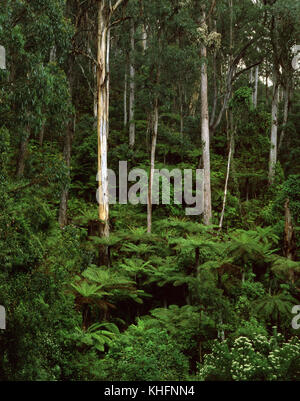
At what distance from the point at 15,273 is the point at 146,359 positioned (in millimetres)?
2700

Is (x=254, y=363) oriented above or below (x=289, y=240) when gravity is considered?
below

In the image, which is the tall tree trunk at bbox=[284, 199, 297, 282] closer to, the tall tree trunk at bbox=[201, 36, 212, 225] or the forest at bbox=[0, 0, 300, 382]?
the forest at bbox=[0, 0, 300, 382]

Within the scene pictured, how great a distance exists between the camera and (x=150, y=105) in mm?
15430

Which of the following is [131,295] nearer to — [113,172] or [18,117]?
[18,117]

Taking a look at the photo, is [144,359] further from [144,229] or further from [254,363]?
[144,229]

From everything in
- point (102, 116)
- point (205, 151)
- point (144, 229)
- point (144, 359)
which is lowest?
point (144, 359)

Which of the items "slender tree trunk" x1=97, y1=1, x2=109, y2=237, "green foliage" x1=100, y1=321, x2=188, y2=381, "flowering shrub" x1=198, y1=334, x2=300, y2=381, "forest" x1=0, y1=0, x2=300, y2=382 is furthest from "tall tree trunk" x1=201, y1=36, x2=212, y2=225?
"flowering shrub" x1=198, y1=334, x2=300, y2=381

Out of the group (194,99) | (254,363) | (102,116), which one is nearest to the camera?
→ (254,363)
